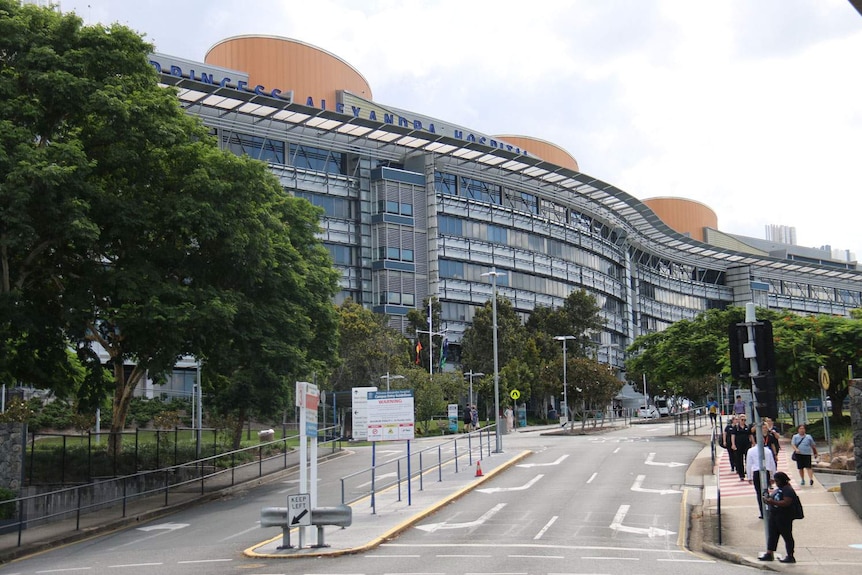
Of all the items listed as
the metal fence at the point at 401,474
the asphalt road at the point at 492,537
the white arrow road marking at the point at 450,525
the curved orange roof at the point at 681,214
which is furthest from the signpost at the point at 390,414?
the curved orange roof at the point at 681,214

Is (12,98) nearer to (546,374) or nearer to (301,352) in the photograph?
(301,352)

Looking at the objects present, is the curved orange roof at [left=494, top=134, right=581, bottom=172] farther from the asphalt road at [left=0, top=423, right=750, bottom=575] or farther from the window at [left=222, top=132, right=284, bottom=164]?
the asphalt road at [left=0, top=423, right=750, bottom=575]

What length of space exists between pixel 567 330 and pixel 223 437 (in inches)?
2025

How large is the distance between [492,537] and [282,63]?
69.8 m

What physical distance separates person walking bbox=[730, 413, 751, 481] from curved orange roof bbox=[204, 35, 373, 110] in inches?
2455

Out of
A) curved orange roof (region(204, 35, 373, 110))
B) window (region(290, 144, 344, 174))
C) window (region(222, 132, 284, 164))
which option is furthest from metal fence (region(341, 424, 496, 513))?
curved orange roof (region(204, 35, 373, 110))

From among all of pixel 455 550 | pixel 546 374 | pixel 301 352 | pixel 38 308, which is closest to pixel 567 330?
pixel 546 374

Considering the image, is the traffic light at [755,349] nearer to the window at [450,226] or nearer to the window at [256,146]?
the window at [256,146]

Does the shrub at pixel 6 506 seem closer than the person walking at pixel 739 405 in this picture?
Yes

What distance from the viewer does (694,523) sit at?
77.9 feet

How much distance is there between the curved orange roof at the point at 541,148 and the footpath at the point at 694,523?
79527 millimetres

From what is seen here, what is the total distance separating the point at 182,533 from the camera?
81.6 feet

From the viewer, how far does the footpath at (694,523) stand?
1862 cm

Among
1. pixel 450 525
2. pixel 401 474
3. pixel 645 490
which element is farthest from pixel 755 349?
pixel 401 474
